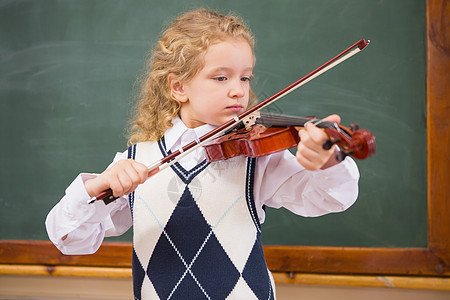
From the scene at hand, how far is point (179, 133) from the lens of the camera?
3.47 feet

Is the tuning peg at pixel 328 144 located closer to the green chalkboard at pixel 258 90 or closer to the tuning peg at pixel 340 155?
the tuning peg at pixel 340 155

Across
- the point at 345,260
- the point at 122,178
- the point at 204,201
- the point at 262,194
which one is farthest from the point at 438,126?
the point at 122,178

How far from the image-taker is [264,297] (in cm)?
98

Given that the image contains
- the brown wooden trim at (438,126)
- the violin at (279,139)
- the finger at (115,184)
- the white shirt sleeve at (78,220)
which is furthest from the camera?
the brown wooden trim at (438,126)

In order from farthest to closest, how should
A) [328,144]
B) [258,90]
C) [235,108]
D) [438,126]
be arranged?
[258,90] → [438,126] → [235,108] → [328,144]

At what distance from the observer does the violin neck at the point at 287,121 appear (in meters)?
0.78

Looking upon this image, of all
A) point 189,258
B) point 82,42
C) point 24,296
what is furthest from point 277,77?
point 24,296

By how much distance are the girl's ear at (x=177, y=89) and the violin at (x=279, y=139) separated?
0.14 metres

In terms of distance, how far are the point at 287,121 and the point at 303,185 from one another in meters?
0.14

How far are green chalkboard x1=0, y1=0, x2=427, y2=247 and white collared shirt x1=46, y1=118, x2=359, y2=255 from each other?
2.31 ft

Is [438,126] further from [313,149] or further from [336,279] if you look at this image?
[313,149]

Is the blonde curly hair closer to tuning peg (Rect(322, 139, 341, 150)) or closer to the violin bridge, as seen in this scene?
the violin bridge

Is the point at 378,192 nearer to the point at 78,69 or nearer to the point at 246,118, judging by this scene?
the point at 246,118

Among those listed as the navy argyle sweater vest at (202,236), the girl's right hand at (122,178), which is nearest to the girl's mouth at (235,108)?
the navy argyle sweater vest at (202,236)
